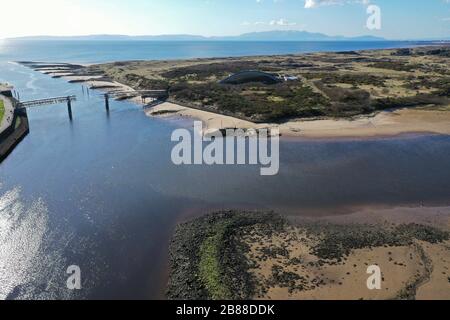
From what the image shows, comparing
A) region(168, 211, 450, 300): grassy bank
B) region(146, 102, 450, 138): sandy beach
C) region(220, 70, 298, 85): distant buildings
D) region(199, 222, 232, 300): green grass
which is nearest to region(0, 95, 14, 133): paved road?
region(146, 102, 450, 138): sandy beach

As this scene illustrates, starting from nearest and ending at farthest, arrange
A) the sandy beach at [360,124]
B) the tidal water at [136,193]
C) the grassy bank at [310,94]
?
the tidal water at [136,193], the sandy beach at [360,124], the grassy bank at [310,94]

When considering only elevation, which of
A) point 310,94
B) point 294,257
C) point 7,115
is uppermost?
point 310,94

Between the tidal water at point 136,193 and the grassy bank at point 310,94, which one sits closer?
the tidal water at point 136,193

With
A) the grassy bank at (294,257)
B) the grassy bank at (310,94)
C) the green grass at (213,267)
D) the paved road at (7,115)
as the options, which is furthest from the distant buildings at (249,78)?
the green grass at (213,267)

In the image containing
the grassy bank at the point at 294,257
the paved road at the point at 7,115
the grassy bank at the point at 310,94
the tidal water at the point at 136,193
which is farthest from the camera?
the grassy bank at the point at 310,94

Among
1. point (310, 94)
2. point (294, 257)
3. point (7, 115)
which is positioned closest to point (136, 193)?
point (294, 257)

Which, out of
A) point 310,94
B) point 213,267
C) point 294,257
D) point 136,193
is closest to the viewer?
point 213,267

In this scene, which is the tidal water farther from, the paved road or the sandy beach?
the paved road

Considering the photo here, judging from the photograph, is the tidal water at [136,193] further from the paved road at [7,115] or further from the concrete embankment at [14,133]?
the paved road at [7,115]

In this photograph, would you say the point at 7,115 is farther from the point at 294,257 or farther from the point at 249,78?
the point at 294,257
